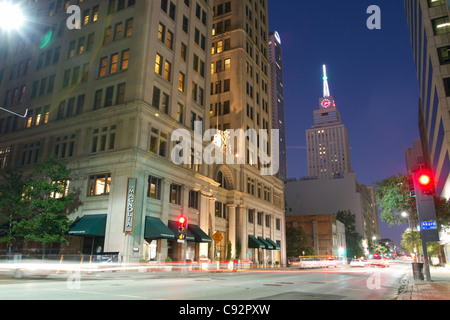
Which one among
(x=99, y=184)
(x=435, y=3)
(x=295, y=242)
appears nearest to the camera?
(x=99, y=184)

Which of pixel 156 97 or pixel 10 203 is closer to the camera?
pixel 10 203

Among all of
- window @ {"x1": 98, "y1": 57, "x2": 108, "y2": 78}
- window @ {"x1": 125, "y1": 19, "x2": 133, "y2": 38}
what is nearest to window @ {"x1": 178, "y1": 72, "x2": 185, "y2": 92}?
window @ {"x1": 125, "y1": 19, "x2": 133, "y2": 38}

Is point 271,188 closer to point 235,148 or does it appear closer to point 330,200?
point 235,148

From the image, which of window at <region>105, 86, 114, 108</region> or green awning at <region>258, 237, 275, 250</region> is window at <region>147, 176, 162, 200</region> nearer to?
window at <region>105, 86, 114, 108</region>

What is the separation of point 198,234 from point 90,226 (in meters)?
11.6

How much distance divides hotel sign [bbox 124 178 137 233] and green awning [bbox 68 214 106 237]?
269 cm

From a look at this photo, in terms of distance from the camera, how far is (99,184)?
3366 cm

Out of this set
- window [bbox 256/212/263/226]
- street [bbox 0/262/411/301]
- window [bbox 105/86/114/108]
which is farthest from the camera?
window [bbox 256/212/263/226]

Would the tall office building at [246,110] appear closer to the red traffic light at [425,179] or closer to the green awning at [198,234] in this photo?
the green awning at [198,234]

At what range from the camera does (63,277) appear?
21438mm

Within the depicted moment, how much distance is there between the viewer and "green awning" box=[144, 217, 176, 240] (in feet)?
103

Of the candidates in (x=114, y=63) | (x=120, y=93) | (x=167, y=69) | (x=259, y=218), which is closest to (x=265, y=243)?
(x=259, y=218)

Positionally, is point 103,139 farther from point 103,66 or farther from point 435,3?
point 435,3

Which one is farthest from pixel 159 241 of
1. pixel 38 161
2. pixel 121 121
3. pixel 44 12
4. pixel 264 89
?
pixel 264 89
